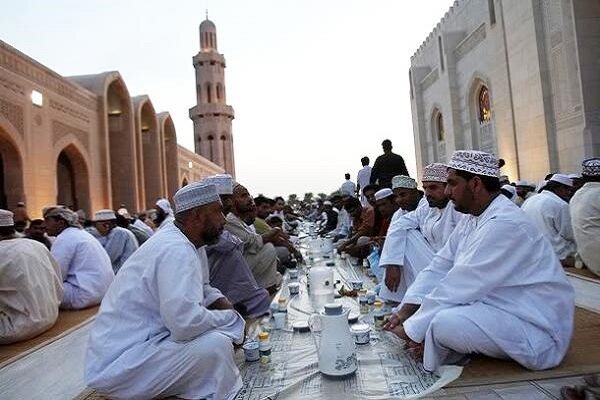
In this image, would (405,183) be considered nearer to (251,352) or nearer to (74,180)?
(251,352)

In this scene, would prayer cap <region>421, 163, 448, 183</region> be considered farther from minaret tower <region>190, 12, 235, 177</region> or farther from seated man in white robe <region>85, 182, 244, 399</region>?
minaret tower <region>190, 12, 235, 177</region>

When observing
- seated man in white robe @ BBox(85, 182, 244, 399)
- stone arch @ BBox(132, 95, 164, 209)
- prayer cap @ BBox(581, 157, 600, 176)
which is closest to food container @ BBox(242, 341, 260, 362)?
seated man in white robe @ BBox(85, 182, 244, 399)

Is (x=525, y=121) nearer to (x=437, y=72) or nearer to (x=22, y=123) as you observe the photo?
(x=437, y=72)

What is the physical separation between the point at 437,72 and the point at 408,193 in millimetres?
12600

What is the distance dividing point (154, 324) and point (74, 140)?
1021 centimetres

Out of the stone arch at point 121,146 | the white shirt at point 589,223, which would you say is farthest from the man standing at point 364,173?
→ the stone arch at point 121,146

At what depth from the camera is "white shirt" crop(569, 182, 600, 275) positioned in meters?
3.93

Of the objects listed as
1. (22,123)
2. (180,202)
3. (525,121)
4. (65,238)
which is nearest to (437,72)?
(525,121)

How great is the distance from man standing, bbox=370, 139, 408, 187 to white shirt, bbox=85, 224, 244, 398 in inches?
219

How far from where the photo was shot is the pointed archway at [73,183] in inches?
456

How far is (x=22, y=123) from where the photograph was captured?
8.73 meters

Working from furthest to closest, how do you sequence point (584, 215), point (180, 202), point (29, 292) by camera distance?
point (584, 215), point (29, 292), point (180, 202)

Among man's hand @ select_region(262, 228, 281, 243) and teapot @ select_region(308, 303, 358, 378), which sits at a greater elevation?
man's hand @ select_region(262, 228, 281, 243)

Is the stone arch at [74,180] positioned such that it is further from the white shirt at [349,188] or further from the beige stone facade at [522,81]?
the beige stone facade at [522,81]
